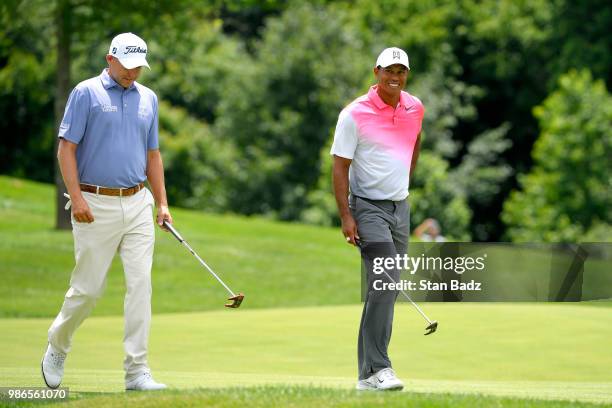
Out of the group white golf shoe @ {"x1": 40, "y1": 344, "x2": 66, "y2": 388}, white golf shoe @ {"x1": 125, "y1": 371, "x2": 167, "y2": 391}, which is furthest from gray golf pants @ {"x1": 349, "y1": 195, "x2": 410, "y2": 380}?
white golf shoe @ {"x1": 40, "y1": 344, "x2": 66, "y2": 388}

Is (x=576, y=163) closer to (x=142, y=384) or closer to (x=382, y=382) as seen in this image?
(x=382, y=382)

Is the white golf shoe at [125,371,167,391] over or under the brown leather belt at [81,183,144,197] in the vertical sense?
under

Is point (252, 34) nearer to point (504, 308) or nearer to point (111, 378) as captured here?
point (504, 308)

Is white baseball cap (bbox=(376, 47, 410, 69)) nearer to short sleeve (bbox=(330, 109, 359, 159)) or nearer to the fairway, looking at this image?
short sleeve (bbox=(330, 109, 359, 159))

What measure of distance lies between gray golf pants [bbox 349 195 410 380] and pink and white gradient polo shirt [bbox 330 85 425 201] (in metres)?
0.09

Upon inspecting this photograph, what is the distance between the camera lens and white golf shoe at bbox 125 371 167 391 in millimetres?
7492

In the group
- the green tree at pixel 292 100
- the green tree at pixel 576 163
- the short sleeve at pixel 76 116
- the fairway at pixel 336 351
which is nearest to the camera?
the short sleeve at pixel 76 116

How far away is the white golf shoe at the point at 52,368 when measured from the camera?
303 inches

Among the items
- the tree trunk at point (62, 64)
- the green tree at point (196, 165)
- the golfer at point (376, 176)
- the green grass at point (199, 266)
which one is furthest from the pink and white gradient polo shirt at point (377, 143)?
the green tree at point (196, 165)

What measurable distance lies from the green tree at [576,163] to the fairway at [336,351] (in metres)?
21.9

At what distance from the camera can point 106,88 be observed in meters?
7.53

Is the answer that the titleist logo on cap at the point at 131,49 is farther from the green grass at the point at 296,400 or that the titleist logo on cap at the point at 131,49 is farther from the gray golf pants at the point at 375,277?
the green grass at the point at 296,400

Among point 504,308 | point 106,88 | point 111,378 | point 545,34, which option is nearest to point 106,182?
point 106,88

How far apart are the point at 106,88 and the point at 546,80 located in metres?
38.6
